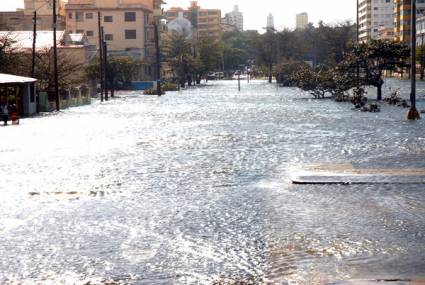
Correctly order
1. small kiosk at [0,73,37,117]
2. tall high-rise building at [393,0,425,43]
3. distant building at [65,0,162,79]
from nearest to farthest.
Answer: small kiosk at [0,73,37,117] < distant building at [65,0,162,79] < tall high-rise building at [393,0,425,43]

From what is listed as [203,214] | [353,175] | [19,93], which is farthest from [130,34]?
[203,214]

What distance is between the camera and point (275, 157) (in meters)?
21.3

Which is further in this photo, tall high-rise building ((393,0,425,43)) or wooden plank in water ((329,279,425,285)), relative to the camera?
tall high-rise building ((393,0,425,43))

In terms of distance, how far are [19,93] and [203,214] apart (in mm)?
33662

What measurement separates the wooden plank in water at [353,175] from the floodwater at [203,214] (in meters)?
0.52

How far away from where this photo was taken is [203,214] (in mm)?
12906

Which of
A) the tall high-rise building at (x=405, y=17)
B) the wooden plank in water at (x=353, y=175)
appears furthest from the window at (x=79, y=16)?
the wooden plank in water at (x=353, y=175)

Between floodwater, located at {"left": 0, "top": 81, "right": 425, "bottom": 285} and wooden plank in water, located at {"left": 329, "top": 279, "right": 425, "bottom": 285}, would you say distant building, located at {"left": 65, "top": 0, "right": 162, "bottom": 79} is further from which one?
wooden plank in water, located at {"left": 329, "top": 279, "right": 425, "bottom": 285}

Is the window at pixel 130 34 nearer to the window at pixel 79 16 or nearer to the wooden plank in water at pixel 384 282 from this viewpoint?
the window at pixel 79 16

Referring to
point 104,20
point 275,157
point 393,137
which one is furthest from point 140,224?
point 104,20

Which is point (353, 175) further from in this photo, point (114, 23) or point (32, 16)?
point (32, 16)

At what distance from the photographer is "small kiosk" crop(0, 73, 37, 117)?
42062 millimetres

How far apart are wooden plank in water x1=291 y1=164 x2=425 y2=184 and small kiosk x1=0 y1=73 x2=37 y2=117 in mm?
26395

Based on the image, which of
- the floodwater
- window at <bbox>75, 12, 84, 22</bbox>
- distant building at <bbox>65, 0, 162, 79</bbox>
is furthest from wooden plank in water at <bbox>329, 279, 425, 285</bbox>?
window at <bbox>75, 12, 84, 22</bbox>
